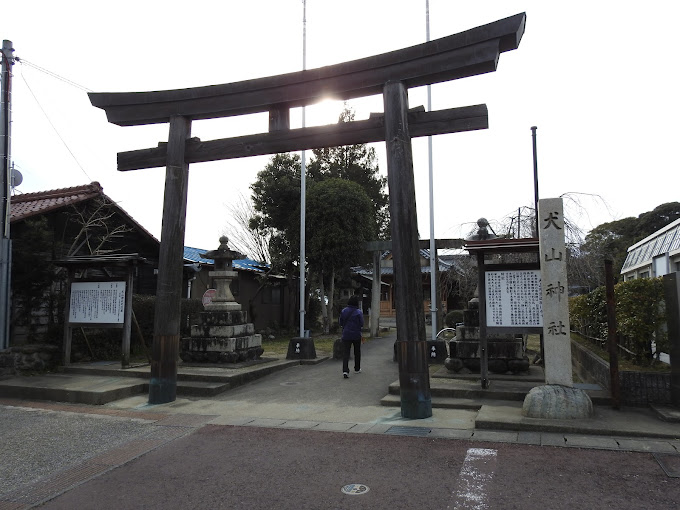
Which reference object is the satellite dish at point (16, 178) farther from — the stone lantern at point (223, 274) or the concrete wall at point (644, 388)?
the concrete wall at point (644, 388)

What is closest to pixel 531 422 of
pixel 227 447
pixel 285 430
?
pixel 285 430

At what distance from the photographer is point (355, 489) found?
13.7ft

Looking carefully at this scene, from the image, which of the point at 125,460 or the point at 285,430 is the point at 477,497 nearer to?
the point at 285,430

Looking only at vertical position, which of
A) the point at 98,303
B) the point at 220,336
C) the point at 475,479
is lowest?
the point at 475,479

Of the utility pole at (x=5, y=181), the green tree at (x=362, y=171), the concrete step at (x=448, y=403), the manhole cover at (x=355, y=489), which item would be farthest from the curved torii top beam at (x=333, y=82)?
the green tree at (x=362, y=171)

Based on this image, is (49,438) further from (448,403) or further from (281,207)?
(281,207)

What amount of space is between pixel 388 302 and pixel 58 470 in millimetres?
28274

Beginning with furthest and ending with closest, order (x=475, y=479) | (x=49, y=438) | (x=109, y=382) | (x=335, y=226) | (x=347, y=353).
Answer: (x=335, y=226) → (x=347, y=353) → (x=109, y=382) → (x=49, y=438) → (x=475, y=479)

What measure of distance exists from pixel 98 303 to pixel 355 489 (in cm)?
799

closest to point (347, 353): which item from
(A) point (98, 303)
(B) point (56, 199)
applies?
(A) point (98, 303)

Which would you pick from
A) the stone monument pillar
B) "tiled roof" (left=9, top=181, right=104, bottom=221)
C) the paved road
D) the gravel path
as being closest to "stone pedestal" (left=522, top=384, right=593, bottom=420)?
the stone monument pillar

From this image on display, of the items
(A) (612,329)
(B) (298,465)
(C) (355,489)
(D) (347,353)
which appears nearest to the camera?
(C) (355,489)

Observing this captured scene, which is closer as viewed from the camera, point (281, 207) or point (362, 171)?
point (281, 207)

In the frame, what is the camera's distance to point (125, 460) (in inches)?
204
